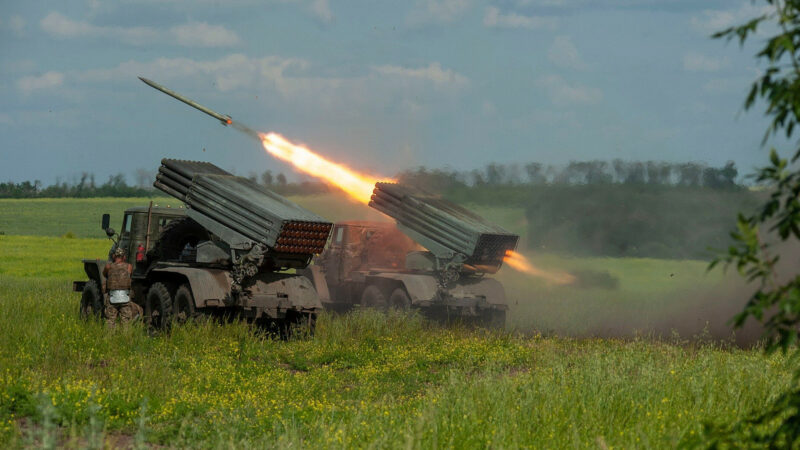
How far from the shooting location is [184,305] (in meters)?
16.0

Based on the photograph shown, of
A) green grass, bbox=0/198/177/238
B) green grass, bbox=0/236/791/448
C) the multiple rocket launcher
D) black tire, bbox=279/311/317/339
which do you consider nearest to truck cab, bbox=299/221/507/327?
the multiple rocket launcher

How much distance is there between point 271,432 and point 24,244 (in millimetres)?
45556

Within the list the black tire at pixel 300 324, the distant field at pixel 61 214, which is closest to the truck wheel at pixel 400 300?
the black tire at pixel 300 324

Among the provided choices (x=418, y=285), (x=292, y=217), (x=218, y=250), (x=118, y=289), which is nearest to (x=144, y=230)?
(x=118, y=289)

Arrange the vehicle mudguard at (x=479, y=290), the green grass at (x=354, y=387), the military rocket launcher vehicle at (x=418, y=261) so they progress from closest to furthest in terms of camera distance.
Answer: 1. the green grass at (x=354, y=387)
2. the military rocket launcher vehicle at (x=418, y=261)
3. the vehicle mudguard at (x=479, y=290)

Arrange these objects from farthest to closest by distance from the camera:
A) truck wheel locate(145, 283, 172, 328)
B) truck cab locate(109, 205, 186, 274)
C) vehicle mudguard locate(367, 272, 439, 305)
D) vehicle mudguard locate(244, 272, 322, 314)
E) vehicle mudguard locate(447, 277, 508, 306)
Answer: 1. vehicle mudguard locate(447, 277, 508, 306)
2. vehicle mudguard locate(367, 272, 439, 305)
3. truck cab locate(109, 205, 186, 274)
4. truck wheel locate(145, 283, 172, 328)
5. vehicle mudguard locate(244, 272, 322, 314)

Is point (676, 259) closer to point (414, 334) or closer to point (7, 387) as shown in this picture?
point (414, 334)

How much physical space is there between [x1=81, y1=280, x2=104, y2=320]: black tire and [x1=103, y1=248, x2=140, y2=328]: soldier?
1.33 metres

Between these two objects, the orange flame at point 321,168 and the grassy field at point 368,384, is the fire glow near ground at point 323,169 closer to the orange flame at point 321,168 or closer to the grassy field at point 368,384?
the orange flame at point 321,168

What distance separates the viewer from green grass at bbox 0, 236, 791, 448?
26.1 ft

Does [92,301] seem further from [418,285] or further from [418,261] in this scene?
[418,261]

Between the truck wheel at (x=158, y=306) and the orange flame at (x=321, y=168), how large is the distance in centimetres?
562

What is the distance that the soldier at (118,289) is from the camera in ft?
52.1

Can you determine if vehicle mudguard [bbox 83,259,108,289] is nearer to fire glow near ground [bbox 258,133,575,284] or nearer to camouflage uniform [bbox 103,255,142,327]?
camouflage uniform [bbox 103,255,142,327]
